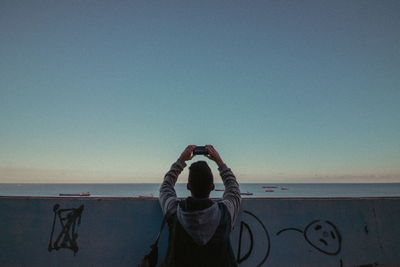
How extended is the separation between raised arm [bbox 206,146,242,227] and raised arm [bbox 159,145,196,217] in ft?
0.93

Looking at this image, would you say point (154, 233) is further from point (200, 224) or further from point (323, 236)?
point (323, 236)

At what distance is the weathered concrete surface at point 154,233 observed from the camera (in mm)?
2797

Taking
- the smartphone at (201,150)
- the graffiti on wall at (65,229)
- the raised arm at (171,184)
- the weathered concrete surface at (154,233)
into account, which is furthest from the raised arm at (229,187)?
the graffiti on wall at (65,229)

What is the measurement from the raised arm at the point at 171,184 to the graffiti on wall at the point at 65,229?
1529 mm

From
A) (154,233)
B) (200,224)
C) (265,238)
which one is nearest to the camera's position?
(200,224)

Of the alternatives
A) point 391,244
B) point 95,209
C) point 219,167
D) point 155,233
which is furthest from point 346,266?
point 95,209

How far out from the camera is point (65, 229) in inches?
111

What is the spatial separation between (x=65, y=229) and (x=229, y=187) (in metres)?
2.33

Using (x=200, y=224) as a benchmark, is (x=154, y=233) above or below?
below

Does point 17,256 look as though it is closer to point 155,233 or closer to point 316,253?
point 155,233

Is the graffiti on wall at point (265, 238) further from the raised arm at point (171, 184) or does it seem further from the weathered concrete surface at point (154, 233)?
the raised arm at point (171, 184)

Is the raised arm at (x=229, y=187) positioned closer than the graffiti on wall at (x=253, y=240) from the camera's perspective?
Yes

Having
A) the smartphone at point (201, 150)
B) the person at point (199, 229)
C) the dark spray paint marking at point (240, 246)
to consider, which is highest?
the smartphone at point (201, 150)

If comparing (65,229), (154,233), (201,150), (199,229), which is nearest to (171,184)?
(201,150)
